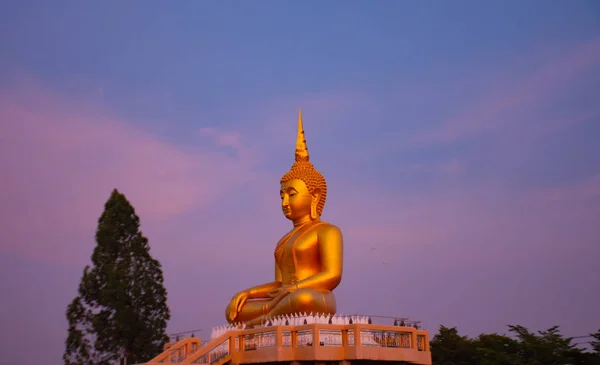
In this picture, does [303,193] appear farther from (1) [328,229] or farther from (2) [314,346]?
(2) [314,346]

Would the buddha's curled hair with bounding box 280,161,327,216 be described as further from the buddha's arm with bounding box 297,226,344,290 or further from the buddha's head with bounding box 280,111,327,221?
the buddha's arm with bounding box 297,226,344,290

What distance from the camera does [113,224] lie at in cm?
2438

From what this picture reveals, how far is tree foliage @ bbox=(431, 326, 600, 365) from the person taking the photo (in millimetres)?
19172

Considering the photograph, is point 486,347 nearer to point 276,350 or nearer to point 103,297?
point 276,350

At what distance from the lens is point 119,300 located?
896 inches

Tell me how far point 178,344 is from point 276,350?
10.9 feet

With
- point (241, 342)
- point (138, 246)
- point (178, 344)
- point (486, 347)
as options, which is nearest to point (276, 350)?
point (241, 342)

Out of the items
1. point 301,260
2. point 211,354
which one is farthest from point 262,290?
point 211,354

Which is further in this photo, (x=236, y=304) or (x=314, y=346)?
(x=236, y=304)

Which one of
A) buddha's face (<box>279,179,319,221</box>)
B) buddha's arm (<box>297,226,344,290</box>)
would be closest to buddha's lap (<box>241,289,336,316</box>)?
buddha's arm (<box>297,226,344,290</box>)

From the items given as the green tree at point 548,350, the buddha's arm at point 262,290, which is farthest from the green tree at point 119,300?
the green tree at point 548,350

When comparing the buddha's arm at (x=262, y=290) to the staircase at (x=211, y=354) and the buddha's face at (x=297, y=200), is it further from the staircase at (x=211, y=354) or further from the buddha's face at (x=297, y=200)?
the staircase at (x=211, y=354)

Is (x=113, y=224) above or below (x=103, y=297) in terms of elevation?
above

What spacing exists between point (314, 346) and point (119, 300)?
10052mm
